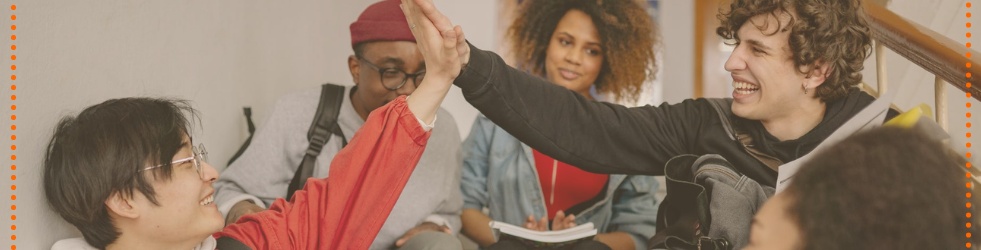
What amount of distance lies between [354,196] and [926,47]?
112 cm

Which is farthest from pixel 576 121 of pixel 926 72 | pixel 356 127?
pixel 926 72

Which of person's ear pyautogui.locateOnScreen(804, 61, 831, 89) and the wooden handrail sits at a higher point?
the wooden handrail

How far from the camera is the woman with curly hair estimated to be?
8.07 ft

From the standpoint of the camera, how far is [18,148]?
134cm

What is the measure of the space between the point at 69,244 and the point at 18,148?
0.17m

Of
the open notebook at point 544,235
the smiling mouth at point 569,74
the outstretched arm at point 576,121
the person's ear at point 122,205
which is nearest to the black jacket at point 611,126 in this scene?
the outstretched arm at point 576,121

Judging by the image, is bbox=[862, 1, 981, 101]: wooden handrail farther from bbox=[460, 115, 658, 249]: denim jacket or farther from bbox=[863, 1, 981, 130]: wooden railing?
bbox=[460, 115, 658, 249]: denim jacket

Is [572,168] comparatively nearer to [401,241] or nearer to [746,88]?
[401,241]

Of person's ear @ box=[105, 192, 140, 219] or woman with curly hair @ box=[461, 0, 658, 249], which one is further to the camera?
woman with curly hair @ box=[461, 0, 658, 249]

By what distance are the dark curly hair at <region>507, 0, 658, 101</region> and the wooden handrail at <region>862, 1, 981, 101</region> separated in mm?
907

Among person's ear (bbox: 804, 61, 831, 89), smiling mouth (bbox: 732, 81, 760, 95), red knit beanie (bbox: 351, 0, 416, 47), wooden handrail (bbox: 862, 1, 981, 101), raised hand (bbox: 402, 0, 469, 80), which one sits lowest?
smiling mouth (bbox: 732, 81, 760, 95)

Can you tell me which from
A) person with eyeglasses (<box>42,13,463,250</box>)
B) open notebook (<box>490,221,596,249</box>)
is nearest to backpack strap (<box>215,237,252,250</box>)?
person with eyeglasses (<box>42,13,463,250</box>)

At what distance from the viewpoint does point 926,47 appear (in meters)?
1.67

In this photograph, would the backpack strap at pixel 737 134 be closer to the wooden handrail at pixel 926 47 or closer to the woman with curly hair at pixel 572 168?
the wooden handrail at pixel 926 47
